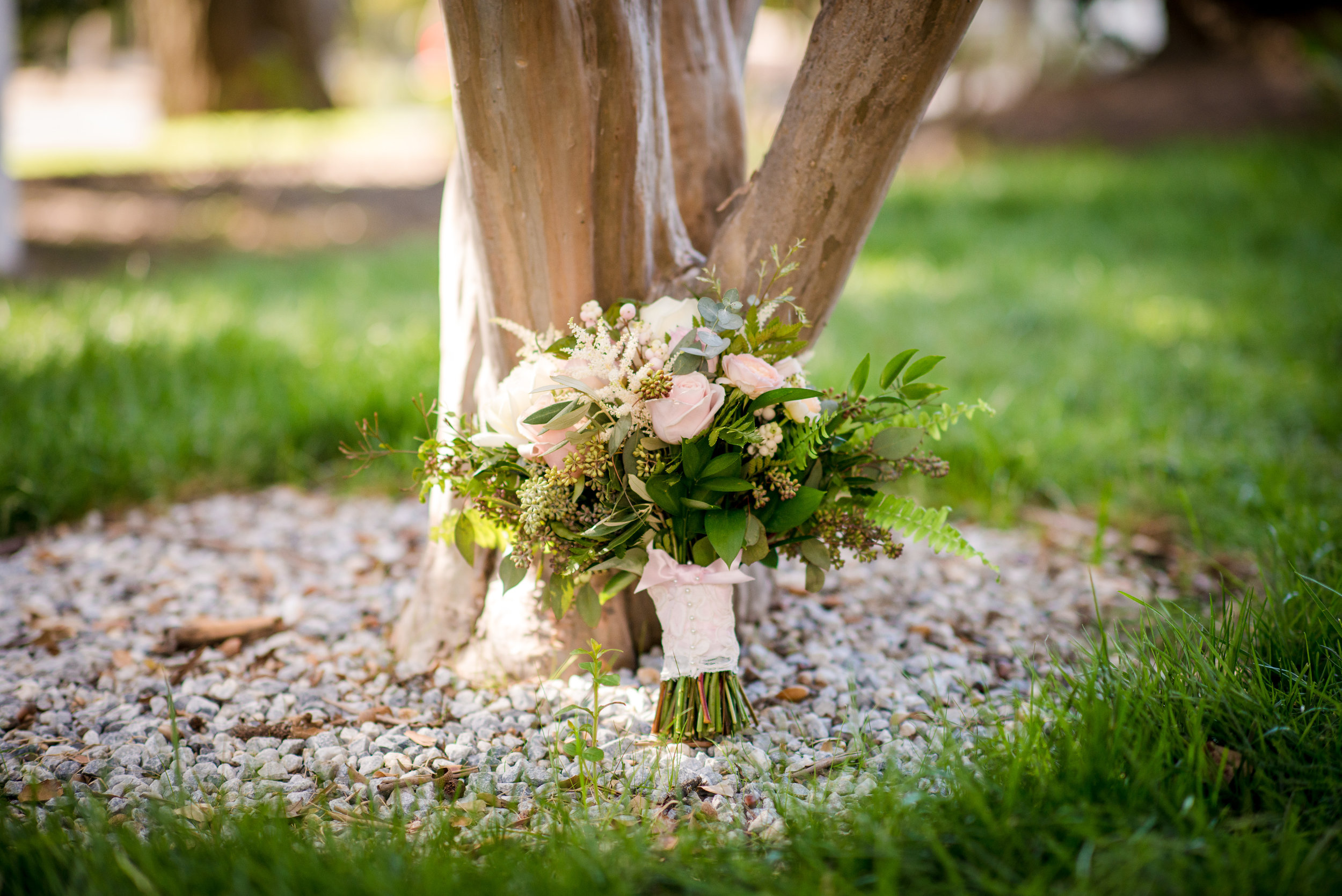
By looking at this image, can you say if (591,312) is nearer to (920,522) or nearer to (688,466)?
(688,466)

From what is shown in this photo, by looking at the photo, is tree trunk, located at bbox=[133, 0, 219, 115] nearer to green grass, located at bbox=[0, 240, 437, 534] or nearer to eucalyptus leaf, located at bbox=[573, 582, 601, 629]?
green grass, located at bbox=[0, 240, 437, 534]

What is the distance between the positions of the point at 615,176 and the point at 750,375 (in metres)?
0.63

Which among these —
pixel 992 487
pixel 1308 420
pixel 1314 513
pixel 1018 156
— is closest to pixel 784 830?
pixel 992 487

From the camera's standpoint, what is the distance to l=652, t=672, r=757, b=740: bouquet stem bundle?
1.82m

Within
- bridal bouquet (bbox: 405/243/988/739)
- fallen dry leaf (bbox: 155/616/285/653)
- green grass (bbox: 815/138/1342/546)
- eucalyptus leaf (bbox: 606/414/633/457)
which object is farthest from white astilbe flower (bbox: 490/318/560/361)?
green grass (bbox: 815/138/1342/546)

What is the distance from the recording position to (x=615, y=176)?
6.11 ft

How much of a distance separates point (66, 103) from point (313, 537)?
87.4 ft

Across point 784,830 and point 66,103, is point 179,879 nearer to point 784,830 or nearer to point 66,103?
point 784,830

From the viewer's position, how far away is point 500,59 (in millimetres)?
1672

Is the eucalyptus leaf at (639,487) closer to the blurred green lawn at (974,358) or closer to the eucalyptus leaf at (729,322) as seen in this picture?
the eucalyptus leaf at (729,322)

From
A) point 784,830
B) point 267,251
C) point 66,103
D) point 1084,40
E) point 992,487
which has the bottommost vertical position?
point 784,830

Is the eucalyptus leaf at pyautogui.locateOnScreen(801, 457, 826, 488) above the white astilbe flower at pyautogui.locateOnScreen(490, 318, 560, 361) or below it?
below

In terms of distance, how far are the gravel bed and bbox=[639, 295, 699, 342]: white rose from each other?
0.84 m

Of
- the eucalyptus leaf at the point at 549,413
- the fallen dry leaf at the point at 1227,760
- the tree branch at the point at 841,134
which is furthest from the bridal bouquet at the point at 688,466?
the fallen dry leaf at the point at 1227,760
